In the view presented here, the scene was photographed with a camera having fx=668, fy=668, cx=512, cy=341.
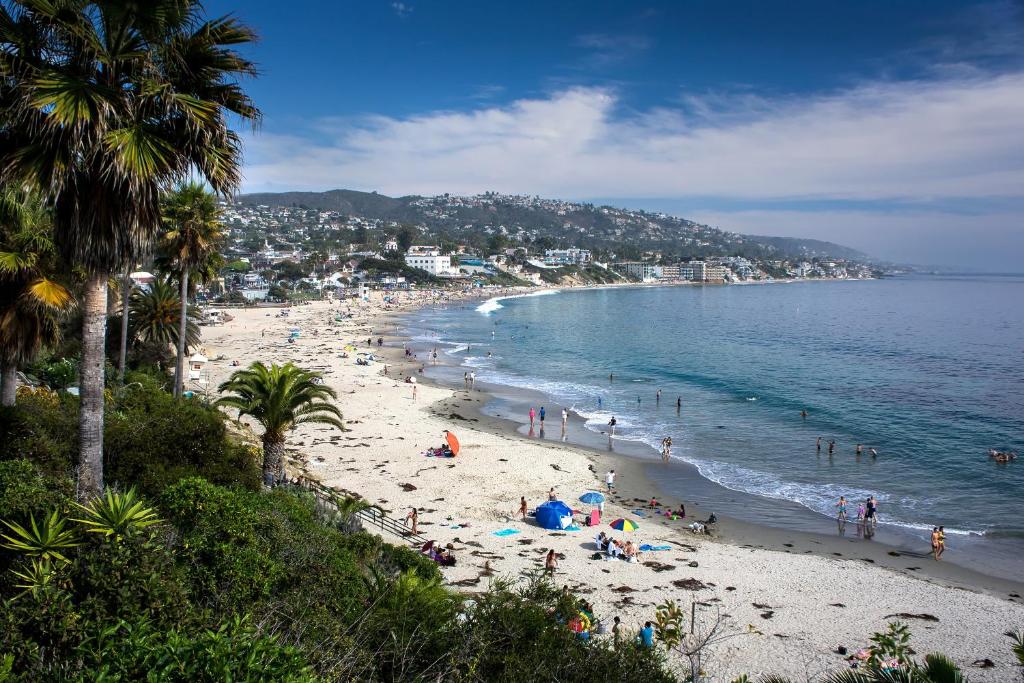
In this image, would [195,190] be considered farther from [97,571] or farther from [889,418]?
[889,418]

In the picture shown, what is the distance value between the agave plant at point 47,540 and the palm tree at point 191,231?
45.4 feet

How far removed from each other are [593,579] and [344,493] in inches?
321

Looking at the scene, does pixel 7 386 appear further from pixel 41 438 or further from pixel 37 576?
pixel 37 576

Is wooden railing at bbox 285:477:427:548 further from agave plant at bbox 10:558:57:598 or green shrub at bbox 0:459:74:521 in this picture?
agave plant at bbox 10:558:57:598

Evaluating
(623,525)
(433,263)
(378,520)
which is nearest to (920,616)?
(623,525)

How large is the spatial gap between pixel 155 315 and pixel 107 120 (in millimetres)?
20617

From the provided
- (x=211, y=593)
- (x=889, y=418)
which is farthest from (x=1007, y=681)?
(x=889, y=418)

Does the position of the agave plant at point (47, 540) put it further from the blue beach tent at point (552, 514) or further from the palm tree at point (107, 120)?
the blue beach tent at point (552, 514)

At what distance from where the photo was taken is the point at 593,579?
1564 cm

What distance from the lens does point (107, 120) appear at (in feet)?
21.6

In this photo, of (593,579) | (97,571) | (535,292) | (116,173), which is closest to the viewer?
(97,571)

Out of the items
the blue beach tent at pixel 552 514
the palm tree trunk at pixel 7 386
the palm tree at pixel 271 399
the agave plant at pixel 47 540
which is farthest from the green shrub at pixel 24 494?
the blue beach tent at pixel 552 514

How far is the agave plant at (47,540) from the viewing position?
567 centimetres

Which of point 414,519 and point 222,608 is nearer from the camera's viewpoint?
point 222,608
